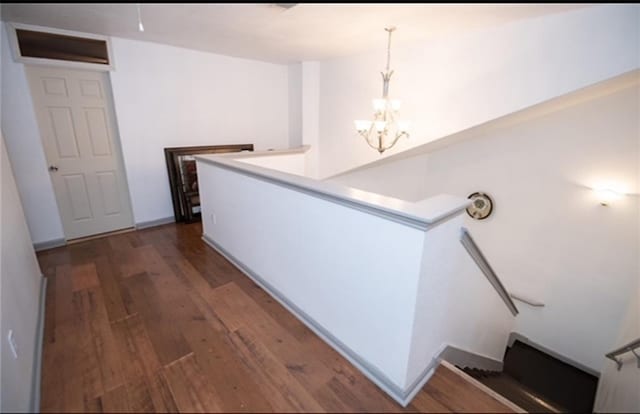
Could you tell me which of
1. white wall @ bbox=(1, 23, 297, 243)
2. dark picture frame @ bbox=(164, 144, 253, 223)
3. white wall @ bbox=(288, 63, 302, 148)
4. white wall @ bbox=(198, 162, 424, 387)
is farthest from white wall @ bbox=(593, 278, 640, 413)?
white wall @ bbox=(1, 23, 297, 243)

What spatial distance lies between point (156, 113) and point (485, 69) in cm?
381

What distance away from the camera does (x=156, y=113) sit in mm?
3775

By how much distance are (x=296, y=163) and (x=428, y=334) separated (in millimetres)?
3202

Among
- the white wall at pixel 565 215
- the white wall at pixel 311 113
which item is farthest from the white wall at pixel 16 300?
the white wall at pixel 565 215

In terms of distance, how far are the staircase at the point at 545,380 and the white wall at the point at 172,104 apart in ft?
14.8

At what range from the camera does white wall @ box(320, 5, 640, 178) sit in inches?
85.0

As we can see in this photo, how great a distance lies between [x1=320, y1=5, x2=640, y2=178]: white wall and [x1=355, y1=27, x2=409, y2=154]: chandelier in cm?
9

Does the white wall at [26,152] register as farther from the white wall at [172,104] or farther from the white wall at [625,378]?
the white wall at [625,378]

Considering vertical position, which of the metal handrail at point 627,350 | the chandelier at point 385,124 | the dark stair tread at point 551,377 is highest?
the chandelier at point 385,124

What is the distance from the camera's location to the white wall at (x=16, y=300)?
1.34 meters

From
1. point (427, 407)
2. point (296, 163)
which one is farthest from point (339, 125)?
point (427, 407)

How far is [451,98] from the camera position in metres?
3.04

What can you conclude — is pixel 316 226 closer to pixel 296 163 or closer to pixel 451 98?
pixel 451 98

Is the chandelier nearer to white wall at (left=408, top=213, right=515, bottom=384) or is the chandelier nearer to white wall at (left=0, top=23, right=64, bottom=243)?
white wall at (left=408, top=213, right=515, bottom=384)
